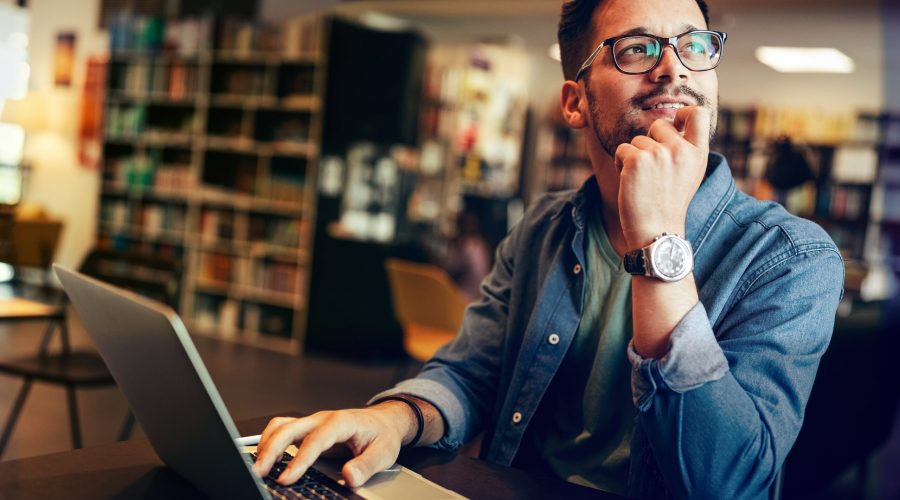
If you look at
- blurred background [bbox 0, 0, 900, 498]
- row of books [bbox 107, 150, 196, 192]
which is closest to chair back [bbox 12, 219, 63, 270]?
blurred background [bbox 0, 0, 900, 498]

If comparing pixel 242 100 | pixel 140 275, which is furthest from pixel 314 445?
pixel 242 100

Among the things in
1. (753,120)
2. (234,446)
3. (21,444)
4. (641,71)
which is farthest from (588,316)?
(753,120)

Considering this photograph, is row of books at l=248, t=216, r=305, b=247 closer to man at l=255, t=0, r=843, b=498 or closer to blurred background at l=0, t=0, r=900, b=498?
blurred background at l=0, t=0, r=900, b=498

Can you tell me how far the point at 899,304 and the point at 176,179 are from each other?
5626 mm

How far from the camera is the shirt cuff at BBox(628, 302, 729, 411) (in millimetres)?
975

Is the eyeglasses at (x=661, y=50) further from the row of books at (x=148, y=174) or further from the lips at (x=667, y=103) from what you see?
the row of books at (x=148, y=174)

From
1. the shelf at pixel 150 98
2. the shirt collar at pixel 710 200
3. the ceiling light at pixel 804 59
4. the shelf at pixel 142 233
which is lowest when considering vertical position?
the shelf at pixel 142 233

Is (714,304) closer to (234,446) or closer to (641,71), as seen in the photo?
(641,71)

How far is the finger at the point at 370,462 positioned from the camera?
3.06 feet

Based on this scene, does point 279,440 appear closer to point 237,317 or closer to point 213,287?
point 237,317

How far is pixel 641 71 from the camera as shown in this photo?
124 centimetres

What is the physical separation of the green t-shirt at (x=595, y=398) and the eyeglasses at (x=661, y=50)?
0.92 feet

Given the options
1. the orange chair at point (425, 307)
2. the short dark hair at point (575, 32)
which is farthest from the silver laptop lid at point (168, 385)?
the orange chair at point (425, 307)

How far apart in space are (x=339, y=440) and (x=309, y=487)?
0.34 feet
